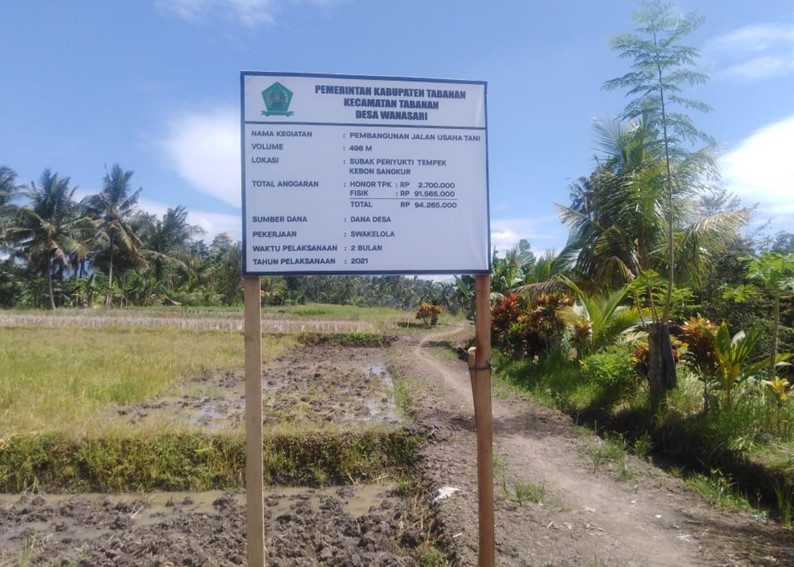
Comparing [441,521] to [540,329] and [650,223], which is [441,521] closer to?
[650,223]

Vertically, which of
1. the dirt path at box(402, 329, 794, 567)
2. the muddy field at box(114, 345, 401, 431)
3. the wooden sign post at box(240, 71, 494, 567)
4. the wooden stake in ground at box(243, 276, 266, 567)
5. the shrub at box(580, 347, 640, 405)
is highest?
the wooden sign post at box(240, 71, 494, 567)

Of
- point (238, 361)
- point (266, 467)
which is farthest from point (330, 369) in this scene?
point (266, 467)

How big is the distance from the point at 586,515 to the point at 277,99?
3.69m

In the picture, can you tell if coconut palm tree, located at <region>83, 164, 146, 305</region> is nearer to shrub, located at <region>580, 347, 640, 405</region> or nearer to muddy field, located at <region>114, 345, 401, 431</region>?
muddy field, located at <region>114, 345, 401, 431</region>

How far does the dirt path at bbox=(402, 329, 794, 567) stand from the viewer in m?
3.66

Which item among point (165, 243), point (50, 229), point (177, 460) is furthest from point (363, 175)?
point (165, 243)

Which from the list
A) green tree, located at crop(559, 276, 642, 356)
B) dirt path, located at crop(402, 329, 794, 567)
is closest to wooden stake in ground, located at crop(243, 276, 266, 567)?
dirt path, located at crop(402, 329, 794, 567)

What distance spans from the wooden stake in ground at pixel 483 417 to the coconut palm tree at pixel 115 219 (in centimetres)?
3918

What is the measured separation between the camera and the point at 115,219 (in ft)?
126

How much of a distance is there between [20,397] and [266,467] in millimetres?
4431

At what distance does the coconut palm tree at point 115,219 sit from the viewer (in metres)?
38.0

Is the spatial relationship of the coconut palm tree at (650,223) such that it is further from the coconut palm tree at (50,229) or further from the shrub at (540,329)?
the coconut palm tree at (50,229)

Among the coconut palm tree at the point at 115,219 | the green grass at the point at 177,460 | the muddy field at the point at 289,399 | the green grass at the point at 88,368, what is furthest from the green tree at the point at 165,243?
the green grass at the point at 177,460

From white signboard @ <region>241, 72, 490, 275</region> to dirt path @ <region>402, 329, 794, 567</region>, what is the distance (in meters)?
2.01
